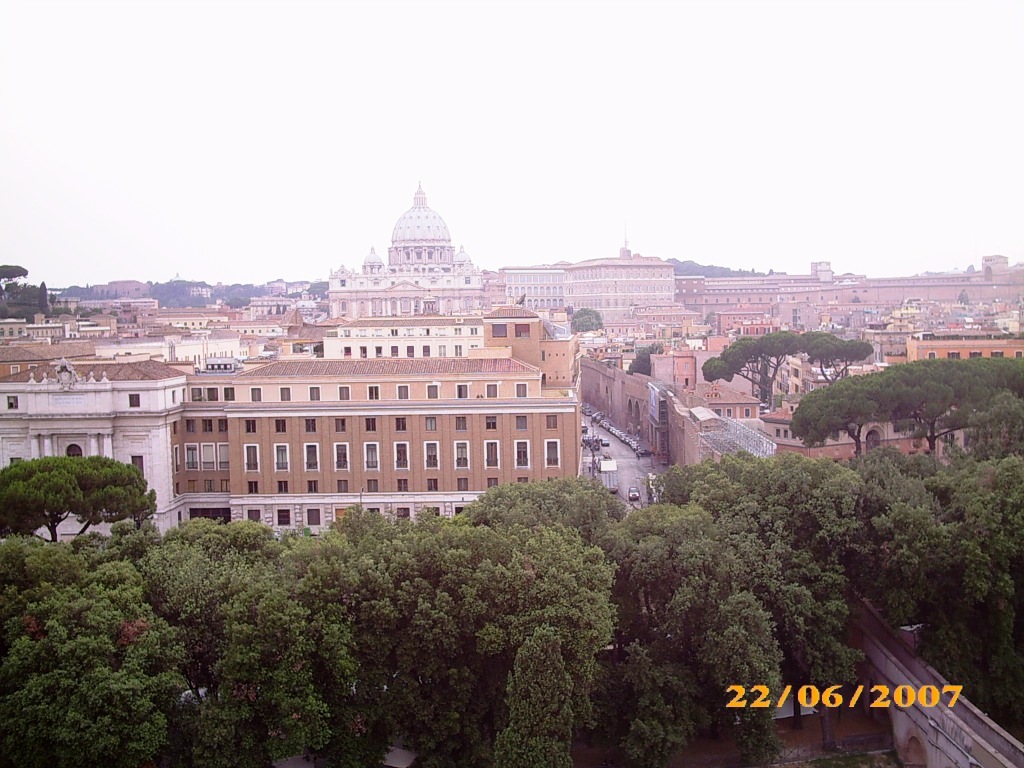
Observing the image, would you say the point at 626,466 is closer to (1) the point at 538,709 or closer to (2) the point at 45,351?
(2) the point at 45,351

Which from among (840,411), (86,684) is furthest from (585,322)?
(86,684)

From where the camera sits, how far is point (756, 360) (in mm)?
49688

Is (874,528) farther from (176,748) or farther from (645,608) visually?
(176,748)

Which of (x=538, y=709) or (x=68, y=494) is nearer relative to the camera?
(x=538, y=709)

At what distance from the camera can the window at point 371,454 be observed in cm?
2861

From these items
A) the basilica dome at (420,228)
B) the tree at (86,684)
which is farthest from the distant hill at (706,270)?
the tree at (86,684)

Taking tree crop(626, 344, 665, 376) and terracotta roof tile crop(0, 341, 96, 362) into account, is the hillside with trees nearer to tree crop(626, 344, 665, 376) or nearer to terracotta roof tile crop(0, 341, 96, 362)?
terracotta roof tile crop(0, 341, 96, 362)

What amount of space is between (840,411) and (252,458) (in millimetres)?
15419

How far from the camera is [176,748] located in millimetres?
14141

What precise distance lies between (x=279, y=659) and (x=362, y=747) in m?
1.56

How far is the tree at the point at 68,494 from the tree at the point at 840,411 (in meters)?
17.1

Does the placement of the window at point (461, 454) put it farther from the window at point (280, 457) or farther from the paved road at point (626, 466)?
the paved road at point (626, 466)

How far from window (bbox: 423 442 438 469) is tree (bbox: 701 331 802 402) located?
21552mm
